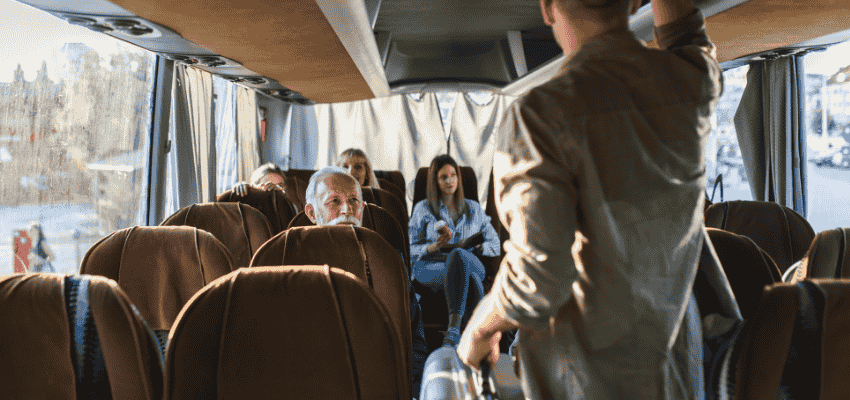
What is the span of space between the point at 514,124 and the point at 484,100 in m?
7.25

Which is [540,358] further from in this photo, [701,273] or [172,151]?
[172,151]

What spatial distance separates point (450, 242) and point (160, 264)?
207cm

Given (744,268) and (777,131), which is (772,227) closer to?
(744,268)

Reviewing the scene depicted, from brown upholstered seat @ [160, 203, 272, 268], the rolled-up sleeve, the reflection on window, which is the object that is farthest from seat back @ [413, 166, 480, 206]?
the rolled-up sleeve

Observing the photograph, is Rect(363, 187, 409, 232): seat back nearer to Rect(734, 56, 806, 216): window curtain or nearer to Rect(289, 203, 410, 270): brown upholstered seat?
Rect(289, 203, 410, 270): brown upholstered seat

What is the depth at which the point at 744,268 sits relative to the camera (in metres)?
1.41

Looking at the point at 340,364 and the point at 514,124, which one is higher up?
the point at 514,124

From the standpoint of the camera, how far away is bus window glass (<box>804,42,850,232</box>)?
152 inches

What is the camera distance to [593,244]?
0.77 metres

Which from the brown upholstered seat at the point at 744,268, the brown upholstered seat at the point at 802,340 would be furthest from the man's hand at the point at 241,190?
the brown upholstered seat at the point at 802,340

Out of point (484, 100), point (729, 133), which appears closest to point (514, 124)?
point (729, 133)

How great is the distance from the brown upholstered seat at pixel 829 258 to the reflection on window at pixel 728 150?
11.2 ft

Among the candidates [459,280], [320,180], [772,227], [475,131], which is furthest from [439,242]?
[475,131]

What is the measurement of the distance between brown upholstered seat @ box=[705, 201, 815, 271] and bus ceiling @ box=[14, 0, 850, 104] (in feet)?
3.33
